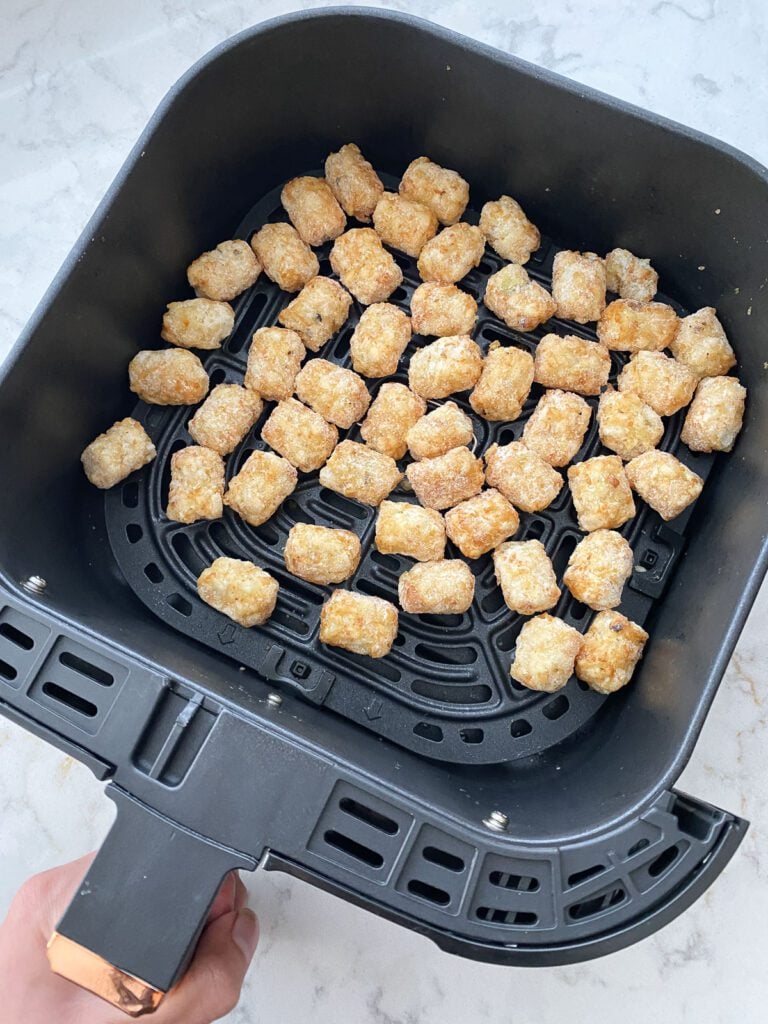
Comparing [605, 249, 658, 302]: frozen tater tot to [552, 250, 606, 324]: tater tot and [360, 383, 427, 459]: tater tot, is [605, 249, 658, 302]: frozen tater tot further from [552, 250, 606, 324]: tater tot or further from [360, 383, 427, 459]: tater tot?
[360, 383, 427, 459]: tater tot

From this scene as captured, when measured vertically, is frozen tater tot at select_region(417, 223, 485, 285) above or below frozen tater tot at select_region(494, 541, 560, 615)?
above

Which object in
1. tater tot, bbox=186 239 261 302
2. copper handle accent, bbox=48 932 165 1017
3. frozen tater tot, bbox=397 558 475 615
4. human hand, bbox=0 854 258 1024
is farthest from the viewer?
tater tot, bbox=186 239 261 302

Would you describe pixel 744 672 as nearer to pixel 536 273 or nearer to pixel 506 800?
pixel 506 800

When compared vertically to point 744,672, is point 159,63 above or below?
above

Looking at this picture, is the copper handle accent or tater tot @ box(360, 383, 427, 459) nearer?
the copper handle accent

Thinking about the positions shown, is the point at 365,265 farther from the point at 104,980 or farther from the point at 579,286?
the point at 104,980

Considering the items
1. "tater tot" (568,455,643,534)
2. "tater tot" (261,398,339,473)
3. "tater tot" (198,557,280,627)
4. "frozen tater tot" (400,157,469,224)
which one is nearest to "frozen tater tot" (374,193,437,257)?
"frozen tater tot" (400,157,469,224)

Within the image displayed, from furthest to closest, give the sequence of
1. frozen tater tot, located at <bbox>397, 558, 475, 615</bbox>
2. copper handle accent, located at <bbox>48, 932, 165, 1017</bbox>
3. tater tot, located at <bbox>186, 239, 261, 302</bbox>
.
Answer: tater tot, located at <bbox>186, 239, 261, 302</bbox>
frozen tater tot, located at <bbox>397, 558, 475, 615</bbox>
copper handle accent, located at <bbox>48, 932, 165, 1017</bbox>

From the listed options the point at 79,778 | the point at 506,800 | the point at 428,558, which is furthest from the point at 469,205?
the point at 79,778
